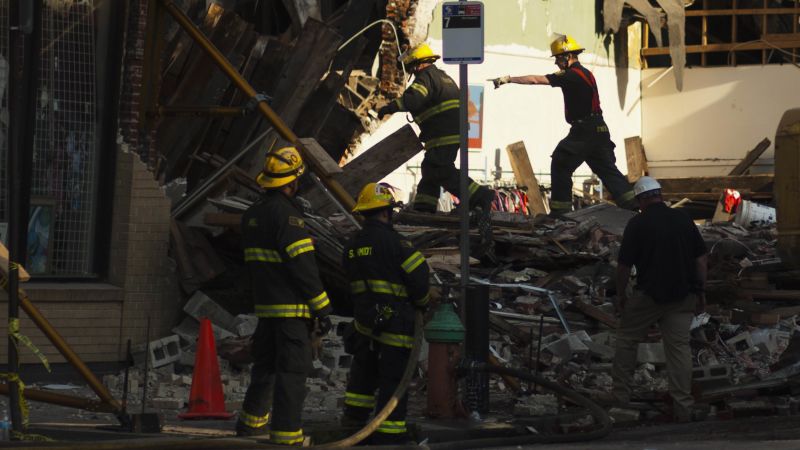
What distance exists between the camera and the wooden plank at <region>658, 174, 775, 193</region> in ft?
79.6

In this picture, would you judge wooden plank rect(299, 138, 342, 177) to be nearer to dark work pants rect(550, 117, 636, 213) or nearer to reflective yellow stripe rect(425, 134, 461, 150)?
reflective yellow stripe rect(425, 134, 461, 150)

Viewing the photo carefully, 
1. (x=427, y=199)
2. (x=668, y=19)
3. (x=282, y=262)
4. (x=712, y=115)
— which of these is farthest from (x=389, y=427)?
(x=712, y=115)

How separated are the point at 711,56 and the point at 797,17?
5.90 ft

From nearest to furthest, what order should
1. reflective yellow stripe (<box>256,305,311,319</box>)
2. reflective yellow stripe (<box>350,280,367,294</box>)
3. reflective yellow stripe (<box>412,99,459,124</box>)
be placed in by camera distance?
reflective yellow stripe (<box>256,305,311,319</box>) < reflective yellow stripe (<box>350,280,367,294</box>) < reflective yellow stripe (<box>412,99,459,124</box>)

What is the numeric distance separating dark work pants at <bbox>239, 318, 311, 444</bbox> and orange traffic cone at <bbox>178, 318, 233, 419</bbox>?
97 cm

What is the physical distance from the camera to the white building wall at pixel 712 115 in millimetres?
26266

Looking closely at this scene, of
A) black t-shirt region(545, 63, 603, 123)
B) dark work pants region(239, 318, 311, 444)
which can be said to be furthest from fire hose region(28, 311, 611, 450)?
black t-shirt region(545, 63, 603, 123)

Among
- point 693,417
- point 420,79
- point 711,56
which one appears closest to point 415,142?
point 420,79

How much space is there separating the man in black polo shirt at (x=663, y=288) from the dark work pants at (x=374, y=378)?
2171 millimetres

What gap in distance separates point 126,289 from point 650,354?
A: 432cm

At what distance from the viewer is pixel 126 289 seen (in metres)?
11.4

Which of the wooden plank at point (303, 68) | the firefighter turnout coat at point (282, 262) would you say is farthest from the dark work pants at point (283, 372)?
the wooden plank at point (303, 68)

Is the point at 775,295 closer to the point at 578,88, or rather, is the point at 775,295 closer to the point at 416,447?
the point at 578,88

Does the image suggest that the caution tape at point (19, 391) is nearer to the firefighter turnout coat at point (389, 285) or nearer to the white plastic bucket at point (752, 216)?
the firefighter turnout coat at point (389, 285)
